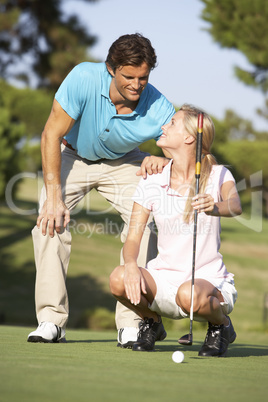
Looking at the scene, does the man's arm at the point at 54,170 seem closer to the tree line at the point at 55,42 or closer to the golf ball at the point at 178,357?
the golf ball at the point at 178,357

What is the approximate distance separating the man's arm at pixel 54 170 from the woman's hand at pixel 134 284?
94 centimetres

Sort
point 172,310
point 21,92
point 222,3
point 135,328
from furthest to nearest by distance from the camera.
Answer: point 21,92
point 222,3
point 135,328
point 172,310

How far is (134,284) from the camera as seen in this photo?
3.71m

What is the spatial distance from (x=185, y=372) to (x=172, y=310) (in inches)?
37.4

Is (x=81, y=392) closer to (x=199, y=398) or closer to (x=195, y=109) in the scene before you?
(x=199, y=398)

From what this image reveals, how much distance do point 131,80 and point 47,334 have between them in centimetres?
180

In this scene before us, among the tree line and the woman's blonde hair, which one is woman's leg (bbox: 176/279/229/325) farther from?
the tree line

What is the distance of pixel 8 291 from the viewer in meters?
18.1

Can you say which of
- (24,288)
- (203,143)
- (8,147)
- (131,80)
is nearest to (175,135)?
(203,143)

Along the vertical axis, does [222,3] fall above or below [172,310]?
above

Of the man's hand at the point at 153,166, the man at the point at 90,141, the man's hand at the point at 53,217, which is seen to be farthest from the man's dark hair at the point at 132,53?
the man's hand at the point at 53,217

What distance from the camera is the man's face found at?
14.1 ft

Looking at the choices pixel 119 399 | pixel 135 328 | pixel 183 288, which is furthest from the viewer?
pixel 135 328

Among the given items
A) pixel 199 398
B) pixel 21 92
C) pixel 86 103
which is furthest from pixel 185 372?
pixel 21 92
